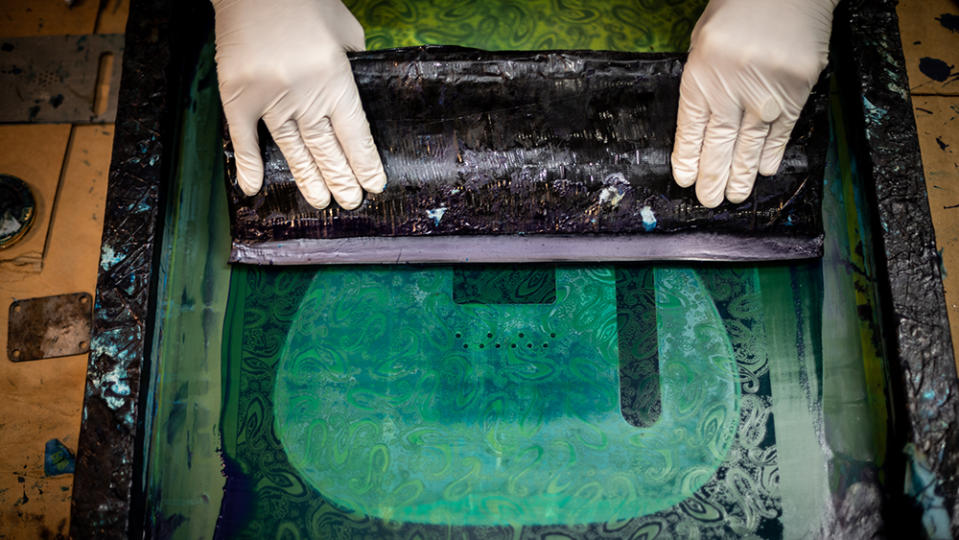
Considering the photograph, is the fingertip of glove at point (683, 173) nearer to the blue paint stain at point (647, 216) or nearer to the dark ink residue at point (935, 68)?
the blue paint stain at point (647, 216)

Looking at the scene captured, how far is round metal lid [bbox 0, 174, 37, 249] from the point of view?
1914 mm

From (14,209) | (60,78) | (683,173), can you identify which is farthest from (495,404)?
(60,78)

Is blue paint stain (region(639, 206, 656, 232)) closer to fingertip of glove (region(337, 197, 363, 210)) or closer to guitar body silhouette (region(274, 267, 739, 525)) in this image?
guitar body silhouette (region(274, 267, 739, 525))

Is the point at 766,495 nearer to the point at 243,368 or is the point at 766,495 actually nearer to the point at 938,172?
the point at 938,172

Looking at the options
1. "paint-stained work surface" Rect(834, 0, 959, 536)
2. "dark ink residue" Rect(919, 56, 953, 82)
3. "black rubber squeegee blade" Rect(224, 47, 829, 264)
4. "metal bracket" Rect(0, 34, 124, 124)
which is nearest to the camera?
"paint-stained work surface" Rect(834, 0, 959, 536)

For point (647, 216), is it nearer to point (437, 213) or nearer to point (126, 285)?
point (437, 213)

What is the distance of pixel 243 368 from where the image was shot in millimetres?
1642

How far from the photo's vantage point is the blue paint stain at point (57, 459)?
1770 mm

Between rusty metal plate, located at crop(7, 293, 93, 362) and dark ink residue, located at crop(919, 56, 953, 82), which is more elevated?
dark ink residue, located at crop(919, 56, 953, 82)

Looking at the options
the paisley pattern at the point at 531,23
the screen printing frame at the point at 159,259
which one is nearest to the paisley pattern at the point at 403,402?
the screen printing frame at the point at 159,259

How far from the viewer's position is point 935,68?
1.89m

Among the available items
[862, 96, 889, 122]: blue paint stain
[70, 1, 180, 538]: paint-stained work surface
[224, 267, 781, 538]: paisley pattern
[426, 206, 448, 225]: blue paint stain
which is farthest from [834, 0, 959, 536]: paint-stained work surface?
[70, 1, 180, 538]: paint-stained work surface

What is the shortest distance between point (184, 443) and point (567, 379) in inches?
42.1

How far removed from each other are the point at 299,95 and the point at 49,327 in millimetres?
1189
